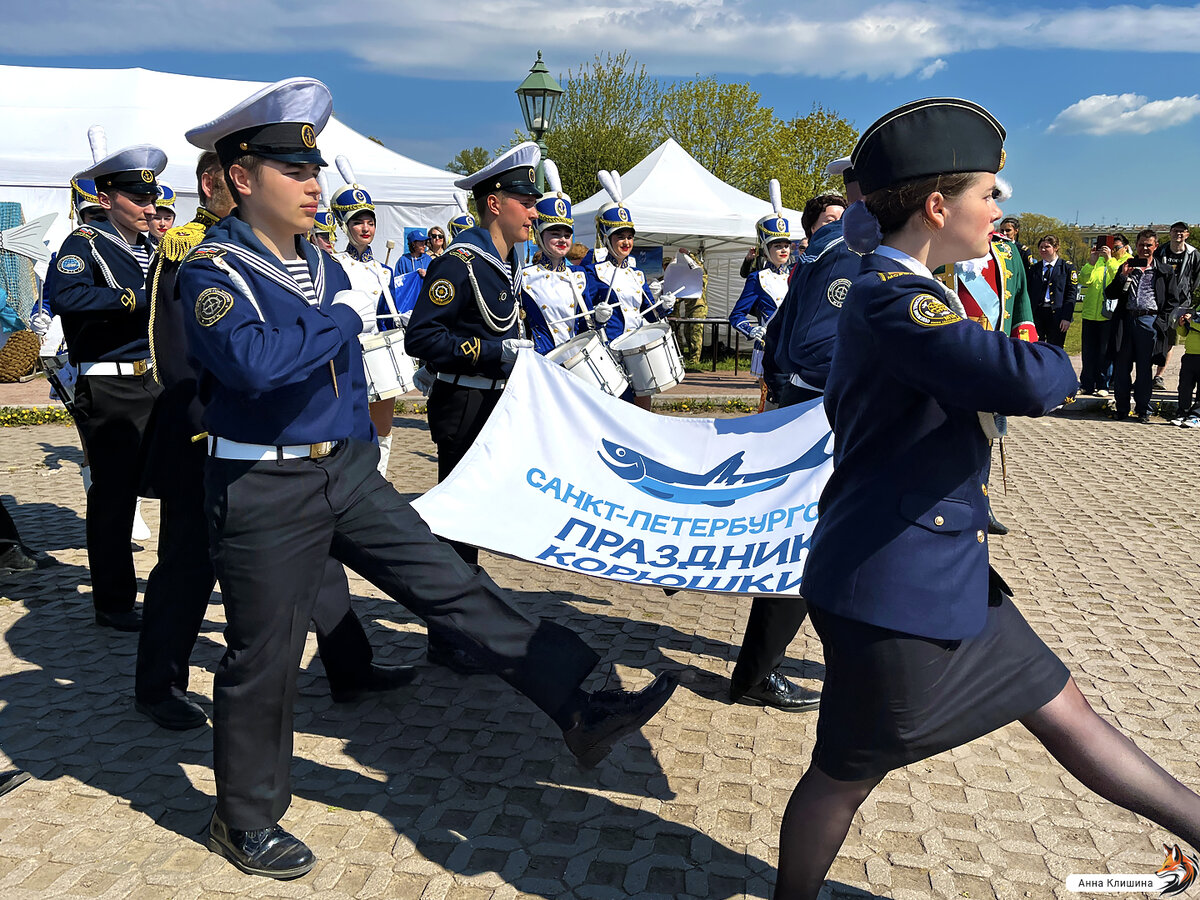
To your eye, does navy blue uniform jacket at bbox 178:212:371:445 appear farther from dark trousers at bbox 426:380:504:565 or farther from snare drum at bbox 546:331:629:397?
snare drum at bbox 546:331:629:397

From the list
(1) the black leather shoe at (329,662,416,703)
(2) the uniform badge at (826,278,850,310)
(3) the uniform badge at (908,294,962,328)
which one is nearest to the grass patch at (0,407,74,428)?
(1) the black leather shoe at (329,662,416,703)

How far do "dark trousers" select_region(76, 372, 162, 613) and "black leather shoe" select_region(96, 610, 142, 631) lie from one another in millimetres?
32

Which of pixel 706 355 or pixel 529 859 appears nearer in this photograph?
pixel 529 859

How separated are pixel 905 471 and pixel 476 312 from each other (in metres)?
2.88

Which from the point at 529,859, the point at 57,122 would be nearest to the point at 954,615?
the point at 529,859

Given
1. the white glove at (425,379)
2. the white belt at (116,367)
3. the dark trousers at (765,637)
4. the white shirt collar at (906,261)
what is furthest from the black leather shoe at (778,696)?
the white belt at (116,367)

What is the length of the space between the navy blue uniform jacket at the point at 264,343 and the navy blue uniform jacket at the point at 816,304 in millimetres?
2137

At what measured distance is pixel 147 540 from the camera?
274 inches

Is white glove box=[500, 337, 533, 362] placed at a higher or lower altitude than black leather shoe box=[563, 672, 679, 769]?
higher

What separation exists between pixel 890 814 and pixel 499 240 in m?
3.02

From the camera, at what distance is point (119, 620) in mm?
5133

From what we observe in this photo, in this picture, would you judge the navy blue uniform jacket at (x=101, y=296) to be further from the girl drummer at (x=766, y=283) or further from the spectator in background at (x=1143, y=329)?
the spectator in background at (x=1143, y=329)

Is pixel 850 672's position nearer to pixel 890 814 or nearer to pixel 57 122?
pixel 890 814

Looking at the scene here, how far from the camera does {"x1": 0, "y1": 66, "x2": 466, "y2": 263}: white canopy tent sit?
17.9 meters
